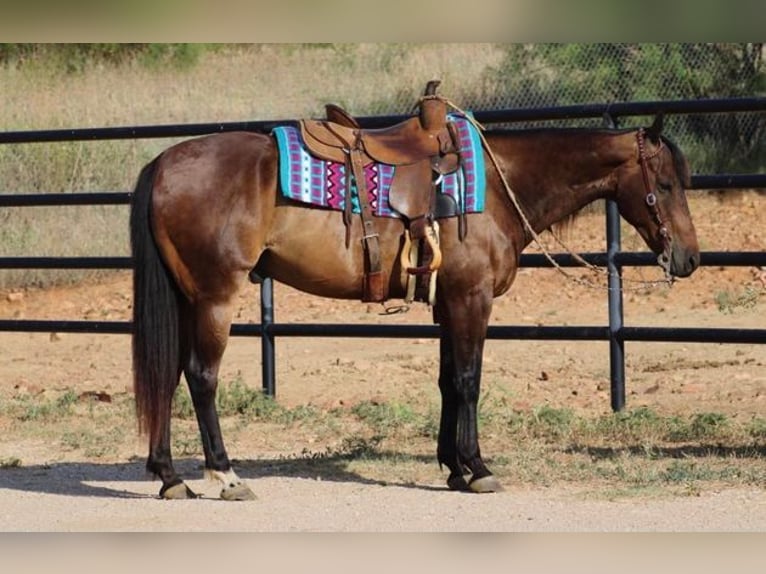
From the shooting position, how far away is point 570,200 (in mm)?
6305

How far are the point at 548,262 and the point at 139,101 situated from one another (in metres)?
9.94

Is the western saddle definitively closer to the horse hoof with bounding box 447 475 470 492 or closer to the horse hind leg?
the horse hind leg

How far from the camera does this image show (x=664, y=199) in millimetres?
6133

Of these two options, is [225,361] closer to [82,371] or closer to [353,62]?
[82,371]

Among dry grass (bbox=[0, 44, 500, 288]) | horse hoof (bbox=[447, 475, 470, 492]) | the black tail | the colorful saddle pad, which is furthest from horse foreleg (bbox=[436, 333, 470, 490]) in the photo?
dry grass (bbox=[0, 44, 500, 288])

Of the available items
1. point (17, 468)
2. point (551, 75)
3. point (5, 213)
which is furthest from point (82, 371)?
point (551, 75)

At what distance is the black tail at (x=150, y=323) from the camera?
19.4 feet

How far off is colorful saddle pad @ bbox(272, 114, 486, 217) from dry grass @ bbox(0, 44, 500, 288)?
26.8 ft

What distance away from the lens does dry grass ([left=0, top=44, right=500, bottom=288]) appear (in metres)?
14.2

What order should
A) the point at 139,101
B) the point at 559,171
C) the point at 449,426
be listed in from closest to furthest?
the point at 559,171
the point at 449,426
the point at 139,101

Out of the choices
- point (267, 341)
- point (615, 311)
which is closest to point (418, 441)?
point (615, 311)

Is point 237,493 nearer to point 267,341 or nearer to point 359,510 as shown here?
point 359,510

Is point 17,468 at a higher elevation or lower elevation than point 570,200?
lower

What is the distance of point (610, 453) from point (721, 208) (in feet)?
24.1
